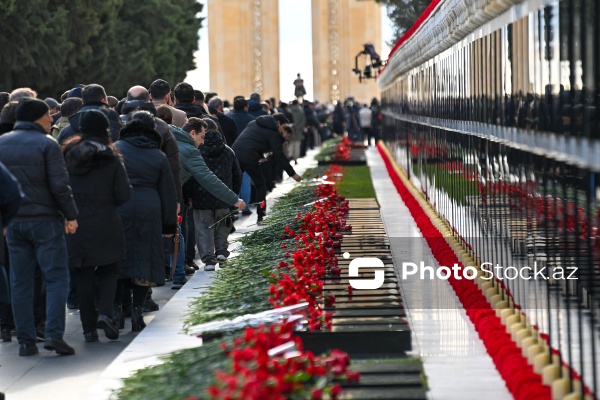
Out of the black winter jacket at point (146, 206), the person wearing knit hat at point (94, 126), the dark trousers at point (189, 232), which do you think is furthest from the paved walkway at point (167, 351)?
the dark trousers at point (189, 232)

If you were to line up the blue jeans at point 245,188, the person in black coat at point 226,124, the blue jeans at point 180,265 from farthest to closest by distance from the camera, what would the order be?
the blue jeans at point 245,188
the person in black coat at point 226,124
the blue jeans at point 180,265

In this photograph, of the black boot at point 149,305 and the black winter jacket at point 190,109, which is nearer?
the black boot at point 149,305

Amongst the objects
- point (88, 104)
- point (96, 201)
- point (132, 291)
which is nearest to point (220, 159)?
point (88, 104)

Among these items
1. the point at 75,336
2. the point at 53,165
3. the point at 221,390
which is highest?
the point at 53,165

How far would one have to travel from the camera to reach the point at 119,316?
1062 cm

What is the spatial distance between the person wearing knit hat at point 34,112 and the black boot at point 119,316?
1616 mm

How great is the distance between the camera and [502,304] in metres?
8.46

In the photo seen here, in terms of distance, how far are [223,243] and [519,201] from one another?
6662mm

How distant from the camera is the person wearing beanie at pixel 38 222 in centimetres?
936

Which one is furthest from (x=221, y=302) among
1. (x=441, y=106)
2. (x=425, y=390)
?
(x=441, y=106)

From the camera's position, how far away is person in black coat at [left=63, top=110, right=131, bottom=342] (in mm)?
9859

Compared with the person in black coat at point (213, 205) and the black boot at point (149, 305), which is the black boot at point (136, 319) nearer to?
the black boot at point (149, 305)

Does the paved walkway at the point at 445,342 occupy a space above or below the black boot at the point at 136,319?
above

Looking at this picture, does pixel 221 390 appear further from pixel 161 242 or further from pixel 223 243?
pixel 223 243
